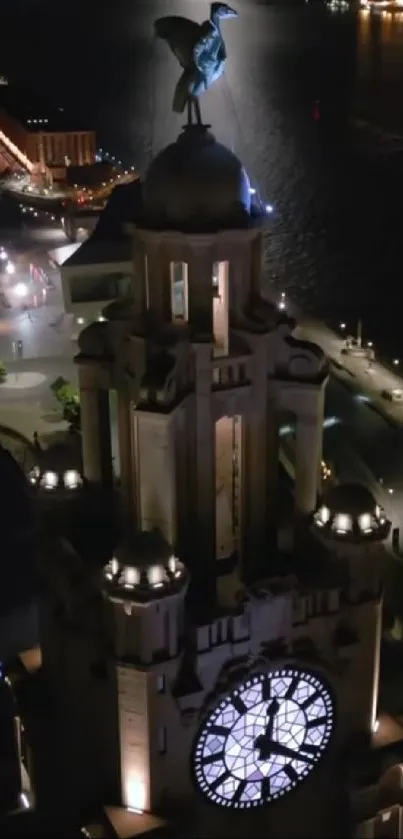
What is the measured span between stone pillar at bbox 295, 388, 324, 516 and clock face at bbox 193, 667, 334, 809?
7.64 feet

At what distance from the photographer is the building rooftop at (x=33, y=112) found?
7325cm

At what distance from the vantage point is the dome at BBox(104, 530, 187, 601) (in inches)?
527

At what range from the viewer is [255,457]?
49.7 feet

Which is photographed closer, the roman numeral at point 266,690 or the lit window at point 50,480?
the roman numeral at point 266,690

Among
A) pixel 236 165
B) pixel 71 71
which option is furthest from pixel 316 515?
pixel 71 71

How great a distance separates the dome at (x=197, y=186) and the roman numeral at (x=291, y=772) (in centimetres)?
724

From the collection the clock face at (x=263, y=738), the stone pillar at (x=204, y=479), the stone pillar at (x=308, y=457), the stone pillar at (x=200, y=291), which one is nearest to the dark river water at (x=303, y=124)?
the stone pillar at (x=200, y=291)

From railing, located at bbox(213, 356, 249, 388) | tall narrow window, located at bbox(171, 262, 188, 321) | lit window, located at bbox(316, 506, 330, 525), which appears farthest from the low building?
lit window, located at bbox(316, 506, 330, 525)

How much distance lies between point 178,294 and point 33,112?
229 ft

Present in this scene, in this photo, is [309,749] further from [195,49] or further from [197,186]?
[195,49]

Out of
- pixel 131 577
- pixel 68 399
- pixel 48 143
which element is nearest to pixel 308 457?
pixel 131 577

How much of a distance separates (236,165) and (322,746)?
7833 mm

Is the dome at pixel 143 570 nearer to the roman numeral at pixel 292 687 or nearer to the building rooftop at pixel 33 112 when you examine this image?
the roman numeral at pixel 292 687

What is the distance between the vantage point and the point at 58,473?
15.9 metres
